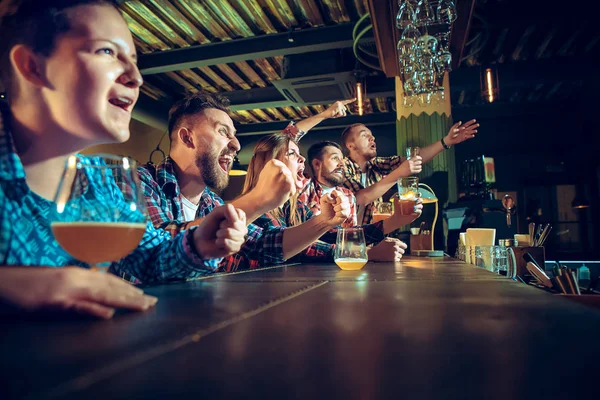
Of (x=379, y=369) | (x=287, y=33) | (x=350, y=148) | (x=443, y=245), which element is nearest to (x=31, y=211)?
(x=379, y=369)

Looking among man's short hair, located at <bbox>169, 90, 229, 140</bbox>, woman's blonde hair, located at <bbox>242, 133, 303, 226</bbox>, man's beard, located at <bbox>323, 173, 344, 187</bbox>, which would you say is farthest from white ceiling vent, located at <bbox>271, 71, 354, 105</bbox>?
man's short hair, located at <bbox>169, 90, 229, 140</bbox>

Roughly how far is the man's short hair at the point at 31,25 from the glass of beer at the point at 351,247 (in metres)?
0.90

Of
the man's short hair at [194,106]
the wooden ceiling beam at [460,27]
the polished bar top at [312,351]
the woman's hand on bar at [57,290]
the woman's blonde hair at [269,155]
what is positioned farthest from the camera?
the wooden ceiling beam at [460,27]

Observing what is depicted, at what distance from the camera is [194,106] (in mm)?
2230

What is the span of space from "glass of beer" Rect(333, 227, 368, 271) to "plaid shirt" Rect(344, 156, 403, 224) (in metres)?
2.14

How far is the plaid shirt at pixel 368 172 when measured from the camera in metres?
3.54

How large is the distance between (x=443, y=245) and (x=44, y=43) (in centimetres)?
368

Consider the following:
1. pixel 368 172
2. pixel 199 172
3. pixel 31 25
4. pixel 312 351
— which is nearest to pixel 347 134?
pixel 368 172

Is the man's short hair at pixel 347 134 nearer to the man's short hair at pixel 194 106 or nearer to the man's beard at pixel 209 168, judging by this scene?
the man's short hair at pixel 194 106

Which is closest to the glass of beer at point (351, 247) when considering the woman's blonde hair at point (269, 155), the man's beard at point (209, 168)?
the man's beard at point (209, 168)

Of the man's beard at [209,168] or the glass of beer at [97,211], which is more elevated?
the man's beard at [209,168]

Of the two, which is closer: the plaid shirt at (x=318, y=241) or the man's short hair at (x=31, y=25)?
the man's short hair at (x=31, y=25)

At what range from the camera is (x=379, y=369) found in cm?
30

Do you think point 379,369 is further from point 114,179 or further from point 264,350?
point 114,179
